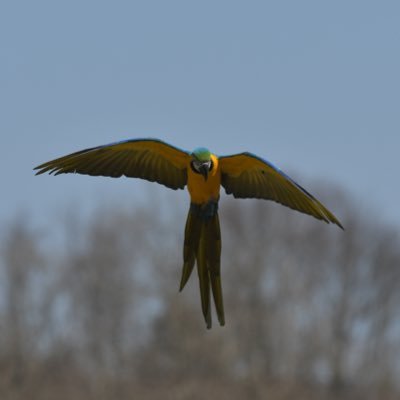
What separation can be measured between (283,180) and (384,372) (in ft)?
151

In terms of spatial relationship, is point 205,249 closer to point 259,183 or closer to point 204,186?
point 204,186

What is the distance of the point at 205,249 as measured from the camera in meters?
13.0

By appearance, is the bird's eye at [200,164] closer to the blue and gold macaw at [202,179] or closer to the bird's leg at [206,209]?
the blue and gold macaw at [202,179]

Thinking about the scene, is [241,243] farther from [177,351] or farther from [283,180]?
[283,180]

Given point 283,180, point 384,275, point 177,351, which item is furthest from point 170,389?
point 283,180

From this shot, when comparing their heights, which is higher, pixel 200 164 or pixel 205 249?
pixel 200 164

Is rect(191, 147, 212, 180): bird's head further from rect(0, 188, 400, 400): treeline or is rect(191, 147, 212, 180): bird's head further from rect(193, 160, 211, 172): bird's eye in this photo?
rect(0, 188, 400, 400): treeline

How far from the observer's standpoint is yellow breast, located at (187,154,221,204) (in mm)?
12891

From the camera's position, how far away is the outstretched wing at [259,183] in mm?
13320

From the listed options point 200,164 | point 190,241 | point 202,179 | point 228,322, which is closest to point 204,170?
point 200,164

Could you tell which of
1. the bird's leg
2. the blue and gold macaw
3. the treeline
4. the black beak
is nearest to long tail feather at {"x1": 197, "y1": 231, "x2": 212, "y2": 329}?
the blue and gold macaw

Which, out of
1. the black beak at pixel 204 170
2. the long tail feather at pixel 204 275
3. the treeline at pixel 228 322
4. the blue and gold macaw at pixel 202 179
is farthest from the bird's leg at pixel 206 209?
the treeline at pixel 228 322

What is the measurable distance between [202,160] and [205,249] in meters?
0.87

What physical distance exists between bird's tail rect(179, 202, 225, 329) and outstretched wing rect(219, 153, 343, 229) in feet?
2.13
